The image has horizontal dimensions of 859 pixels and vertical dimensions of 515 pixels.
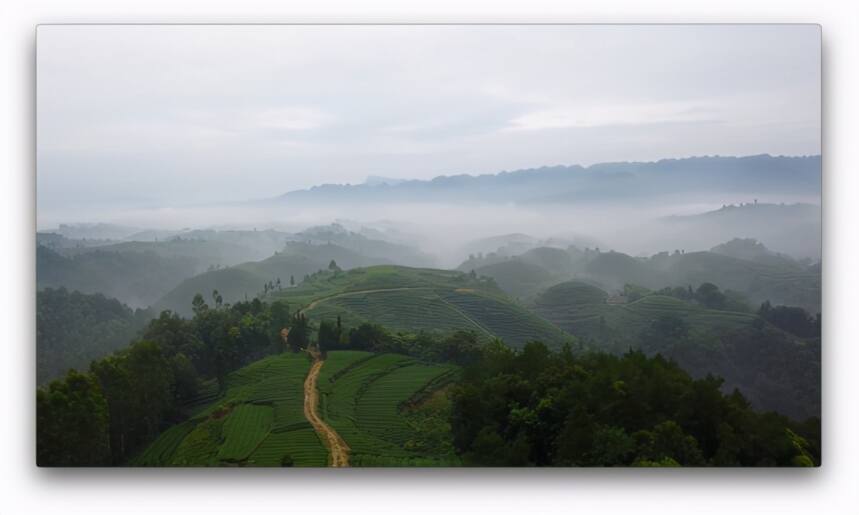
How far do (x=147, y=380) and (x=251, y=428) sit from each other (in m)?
0.90

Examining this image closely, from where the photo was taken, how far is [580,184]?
A: 16.4 feet

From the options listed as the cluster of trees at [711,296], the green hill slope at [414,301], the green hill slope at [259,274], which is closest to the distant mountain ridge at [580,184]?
the green hill slope at [259,274]

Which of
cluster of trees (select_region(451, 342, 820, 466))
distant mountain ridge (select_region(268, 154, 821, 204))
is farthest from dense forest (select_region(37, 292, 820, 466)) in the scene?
distant mountain ridge (select_region(268, 154, 821, 204))

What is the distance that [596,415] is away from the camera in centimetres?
449

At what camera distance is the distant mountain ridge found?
4.82 m

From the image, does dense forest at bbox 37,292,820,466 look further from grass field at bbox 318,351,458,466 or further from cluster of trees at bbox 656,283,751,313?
cluster of trees at bbox 656,283,751,313

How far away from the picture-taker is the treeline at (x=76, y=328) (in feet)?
15.1

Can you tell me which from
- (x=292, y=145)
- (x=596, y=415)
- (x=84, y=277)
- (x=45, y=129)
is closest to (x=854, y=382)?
(x=596, y=415)

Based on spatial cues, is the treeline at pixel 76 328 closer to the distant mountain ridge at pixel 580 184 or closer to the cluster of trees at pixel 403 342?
the cluster of trees at pixel 403 342

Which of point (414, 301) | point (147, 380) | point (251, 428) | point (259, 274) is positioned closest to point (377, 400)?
point (414, 301)

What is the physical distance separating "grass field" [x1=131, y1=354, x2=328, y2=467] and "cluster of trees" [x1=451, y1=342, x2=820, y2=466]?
120cm

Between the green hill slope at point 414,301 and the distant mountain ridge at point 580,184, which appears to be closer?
the distant mountain ridge at point 580,184

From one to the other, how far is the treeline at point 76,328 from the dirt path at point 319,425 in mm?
1384

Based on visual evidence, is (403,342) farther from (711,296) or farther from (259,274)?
(711,296)
